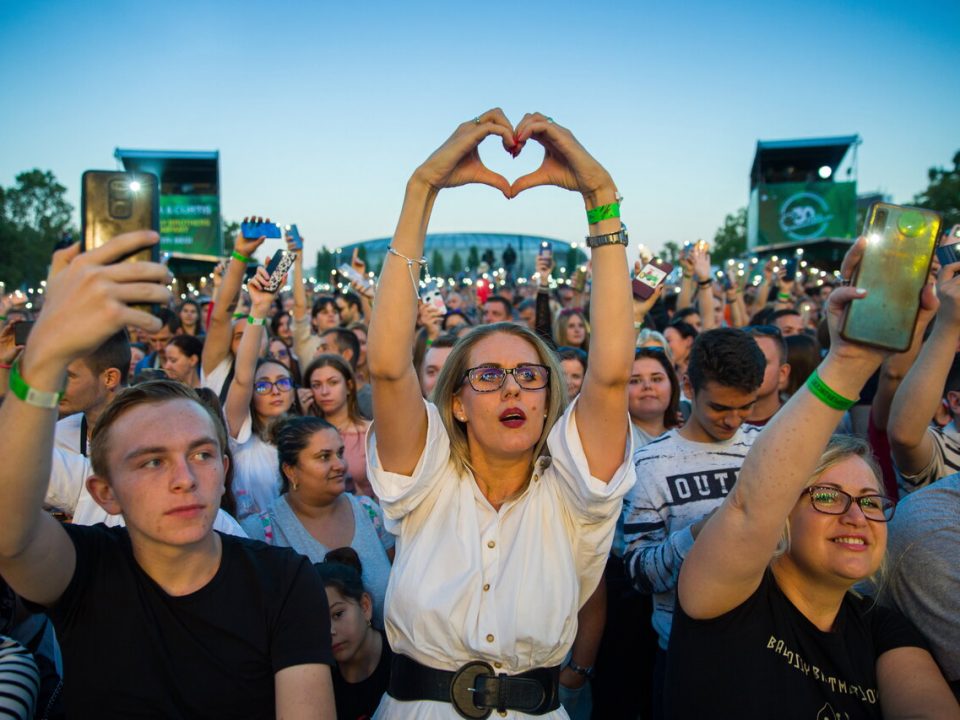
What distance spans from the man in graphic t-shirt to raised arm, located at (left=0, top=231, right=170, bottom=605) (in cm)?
207

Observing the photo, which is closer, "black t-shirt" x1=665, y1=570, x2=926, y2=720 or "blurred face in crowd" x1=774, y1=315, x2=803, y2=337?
"black t-shirt" x1=665, y1=570, x2=926, y2=720

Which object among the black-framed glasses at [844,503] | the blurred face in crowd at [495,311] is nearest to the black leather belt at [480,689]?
the black-framed glasses at [844,503]

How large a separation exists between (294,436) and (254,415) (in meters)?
1.21

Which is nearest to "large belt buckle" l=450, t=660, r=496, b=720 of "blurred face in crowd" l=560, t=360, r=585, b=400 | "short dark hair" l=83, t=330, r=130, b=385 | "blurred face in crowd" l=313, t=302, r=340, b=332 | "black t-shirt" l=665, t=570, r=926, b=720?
"black t-shirt" l=665, t=570, r=926, b=720

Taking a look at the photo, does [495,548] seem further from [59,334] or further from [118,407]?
[59,334]

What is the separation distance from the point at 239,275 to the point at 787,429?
327 cm

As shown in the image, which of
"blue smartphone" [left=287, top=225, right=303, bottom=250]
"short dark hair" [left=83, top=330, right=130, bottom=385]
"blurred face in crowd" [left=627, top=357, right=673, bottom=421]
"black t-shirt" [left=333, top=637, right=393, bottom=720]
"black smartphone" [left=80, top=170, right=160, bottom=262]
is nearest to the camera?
"black smartphone" [left=80, top=170, right=160, bottom=262]

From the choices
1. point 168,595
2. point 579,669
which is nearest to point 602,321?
point 168,595

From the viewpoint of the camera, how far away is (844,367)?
61.8 inches

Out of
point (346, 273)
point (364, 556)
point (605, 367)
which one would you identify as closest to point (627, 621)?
point (364, 556)

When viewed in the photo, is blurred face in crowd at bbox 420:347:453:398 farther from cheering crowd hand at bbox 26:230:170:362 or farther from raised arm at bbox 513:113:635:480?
cheering crowd hand at bbox 26:230:170:362

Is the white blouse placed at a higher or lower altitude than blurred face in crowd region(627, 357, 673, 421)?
lower

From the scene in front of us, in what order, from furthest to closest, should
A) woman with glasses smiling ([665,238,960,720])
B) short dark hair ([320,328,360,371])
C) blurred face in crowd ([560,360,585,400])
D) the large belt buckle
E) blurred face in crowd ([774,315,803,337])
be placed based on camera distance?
blurred face in crowd ([774,315,803,337]) → short dark hair ([320,328,360,371]) → blurred face in crowd ([560,360,585,400]) → the large belt buckle → woman with glasses smiling ([665,238,960,720])

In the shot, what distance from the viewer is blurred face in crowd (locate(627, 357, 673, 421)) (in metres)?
3.96
